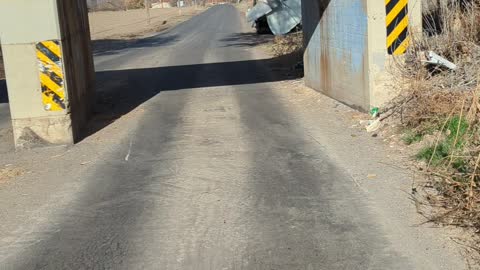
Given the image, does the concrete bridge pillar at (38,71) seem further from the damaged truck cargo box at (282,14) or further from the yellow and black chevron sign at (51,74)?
the damaged truck cargo box at (282,14)

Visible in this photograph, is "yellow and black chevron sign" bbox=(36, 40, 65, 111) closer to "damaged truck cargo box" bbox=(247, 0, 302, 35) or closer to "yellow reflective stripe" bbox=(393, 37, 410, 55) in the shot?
"yellow reflective stripe" bbox=(393, 37, 410, 55)

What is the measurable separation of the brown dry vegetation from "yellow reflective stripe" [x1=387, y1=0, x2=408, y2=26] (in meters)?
0.45

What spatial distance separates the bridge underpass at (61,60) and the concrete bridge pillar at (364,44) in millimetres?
16

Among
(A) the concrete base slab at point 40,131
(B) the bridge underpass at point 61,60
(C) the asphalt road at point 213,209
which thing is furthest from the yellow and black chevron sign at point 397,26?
(A) the concrete base slab at point 40,131

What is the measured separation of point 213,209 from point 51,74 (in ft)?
15.6

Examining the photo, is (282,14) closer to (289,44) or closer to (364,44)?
(289,44)

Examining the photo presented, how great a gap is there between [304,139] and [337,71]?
11.0ft

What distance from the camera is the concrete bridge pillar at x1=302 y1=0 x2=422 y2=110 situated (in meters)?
10.4

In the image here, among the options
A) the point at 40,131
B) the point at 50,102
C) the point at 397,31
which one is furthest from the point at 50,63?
the point at 397,31

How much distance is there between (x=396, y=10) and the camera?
10.4m

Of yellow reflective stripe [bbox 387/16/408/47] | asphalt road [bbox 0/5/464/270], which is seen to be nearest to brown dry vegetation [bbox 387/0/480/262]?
yellow reflective stripe [bbox 387/16/408/47]

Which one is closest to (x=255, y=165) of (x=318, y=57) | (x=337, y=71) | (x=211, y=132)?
(x=211, y=132)

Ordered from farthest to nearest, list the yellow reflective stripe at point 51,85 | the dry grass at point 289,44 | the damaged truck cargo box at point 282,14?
the damaged truck cargo box at point 282,14 < the dry grass at point 289,44 < the yellow reflective stripe at point 51,85

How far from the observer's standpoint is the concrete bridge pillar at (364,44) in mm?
10406
